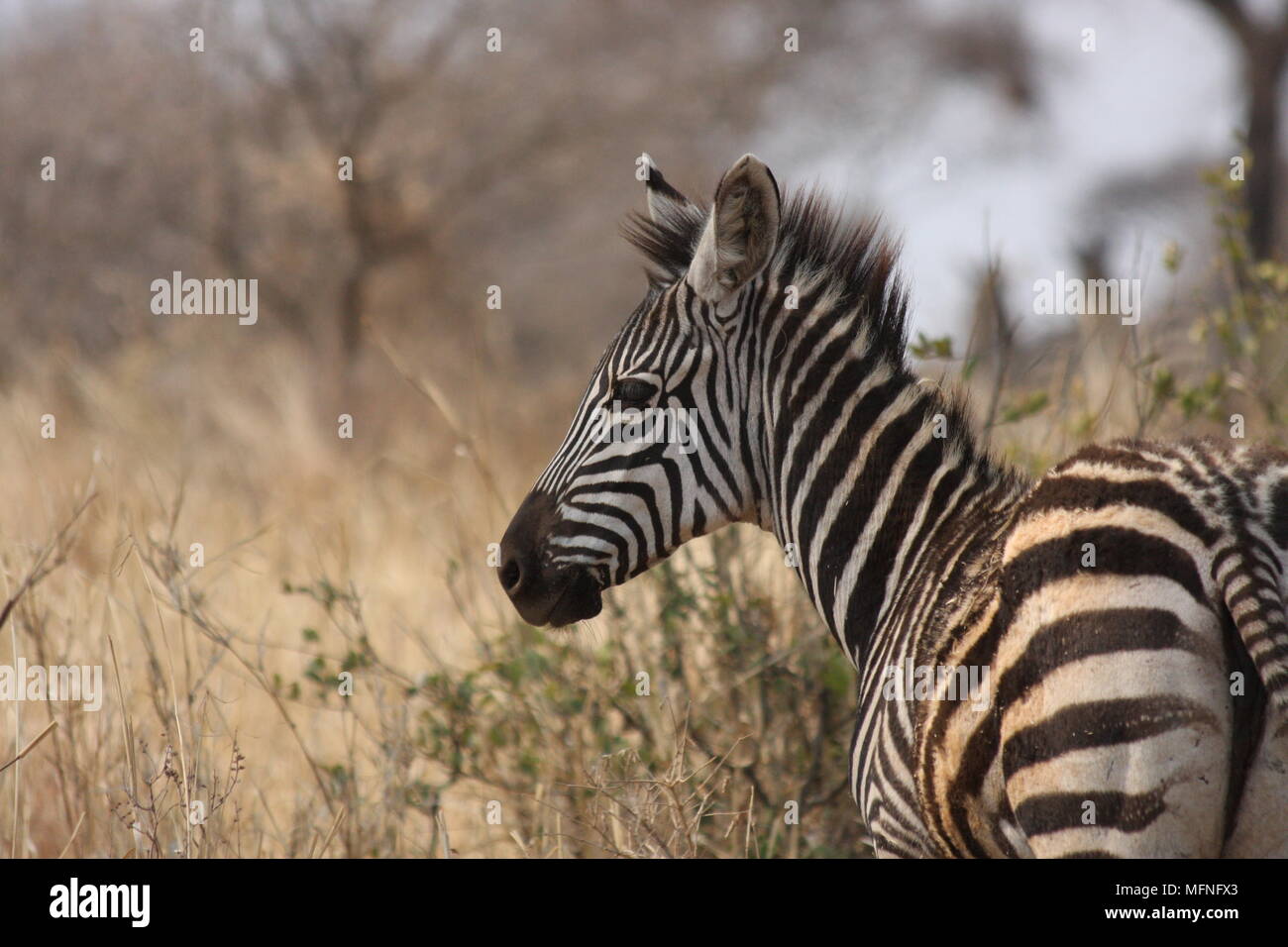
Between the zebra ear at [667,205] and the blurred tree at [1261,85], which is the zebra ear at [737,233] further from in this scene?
the blurred tree at [1261,85]

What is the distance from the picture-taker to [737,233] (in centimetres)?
321

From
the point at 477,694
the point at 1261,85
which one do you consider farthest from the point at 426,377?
the point at 1261,85

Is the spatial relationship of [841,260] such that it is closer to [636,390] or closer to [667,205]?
[667,205]

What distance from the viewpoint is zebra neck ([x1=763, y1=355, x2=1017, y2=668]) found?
122 inches

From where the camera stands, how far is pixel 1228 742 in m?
2.25

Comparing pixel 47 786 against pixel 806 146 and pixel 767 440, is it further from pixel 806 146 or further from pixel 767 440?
pixel 806 146

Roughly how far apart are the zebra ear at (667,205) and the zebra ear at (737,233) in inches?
9.8

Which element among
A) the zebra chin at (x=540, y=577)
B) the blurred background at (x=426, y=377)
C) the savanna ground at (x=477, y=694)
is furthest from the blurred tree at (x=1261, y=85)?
the zebra chin at (x=540, y=577)

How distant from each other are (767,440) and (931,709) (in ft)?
2.92

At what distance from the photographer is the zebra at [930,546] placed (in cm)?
226

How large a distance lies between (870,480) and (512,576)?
0.91 metres

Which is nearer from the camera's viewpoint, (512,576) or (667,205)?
(512,576)

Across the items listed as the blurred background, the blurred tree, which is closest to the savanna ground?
the blurred background
